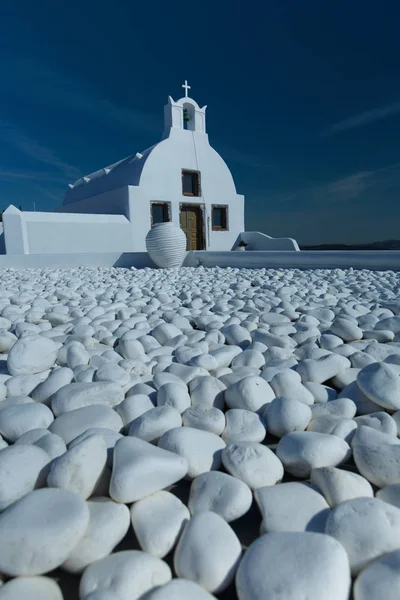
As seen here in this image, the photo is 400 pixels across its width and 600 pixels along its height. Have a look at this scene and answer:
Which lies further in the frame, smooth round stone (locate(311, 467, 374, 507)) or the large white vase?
the large white vase

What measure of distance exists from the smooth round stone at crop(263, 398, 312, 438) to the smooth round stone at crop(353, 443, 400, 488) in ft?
0.56

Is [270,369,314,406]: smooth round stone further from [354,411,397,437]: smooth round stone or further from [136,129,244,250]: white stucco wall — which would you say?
[136,129,244,250]: white stucco wall

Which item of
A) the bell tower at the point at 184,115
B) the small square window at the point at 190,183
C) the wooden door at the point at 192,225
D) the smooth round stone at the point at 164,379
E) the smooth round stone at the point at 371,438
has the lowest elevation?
the smooth round stone at the point at 371,438

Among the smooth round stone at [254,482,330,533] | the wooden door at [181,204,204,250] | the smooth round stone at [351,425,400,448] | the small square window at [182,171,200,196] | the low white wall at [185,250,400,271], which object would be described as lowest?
the smooth round stone at [254,482,330,533]

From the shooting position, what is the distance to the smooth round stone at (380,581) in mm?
485

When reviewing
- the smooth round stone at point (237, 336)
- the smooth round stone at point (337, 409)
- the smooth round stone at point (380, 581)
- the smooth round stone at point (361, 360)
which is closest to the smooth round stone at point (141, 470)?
the smooth round stone at point (380, 581)

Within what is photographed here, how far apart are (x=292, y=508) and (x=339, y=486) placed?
10cm

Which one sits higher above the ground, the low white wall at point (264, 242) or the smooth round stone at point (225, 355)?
the low white wall at point (264, 242)

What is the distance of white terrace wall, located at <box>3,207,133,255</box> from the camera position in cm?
827

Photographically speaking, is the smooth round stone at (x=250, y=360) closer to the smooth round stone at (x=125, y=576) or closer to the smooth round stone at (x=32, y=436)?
the smooth round stone at (x=32, y=436)

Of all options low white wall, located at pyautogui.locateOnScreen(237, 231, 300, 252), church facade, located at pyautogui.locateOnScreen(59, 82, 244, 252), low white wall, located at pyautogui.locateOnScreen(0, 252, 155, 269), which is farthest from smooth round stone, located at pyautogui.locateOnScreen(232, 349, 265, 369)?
church facade, located at pyautogui.locateOnScreen(59, 82, 244, 252)

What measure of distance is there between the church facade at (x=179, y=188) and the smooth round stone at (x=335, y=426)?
29.6 ft

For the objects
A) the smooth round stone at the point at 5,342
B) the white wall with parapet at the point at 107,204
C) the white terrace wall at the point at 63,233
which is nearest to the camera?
the smooth round stone at the point at 5,342

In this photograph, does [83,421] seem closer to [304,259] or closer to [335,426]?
[335,426]
